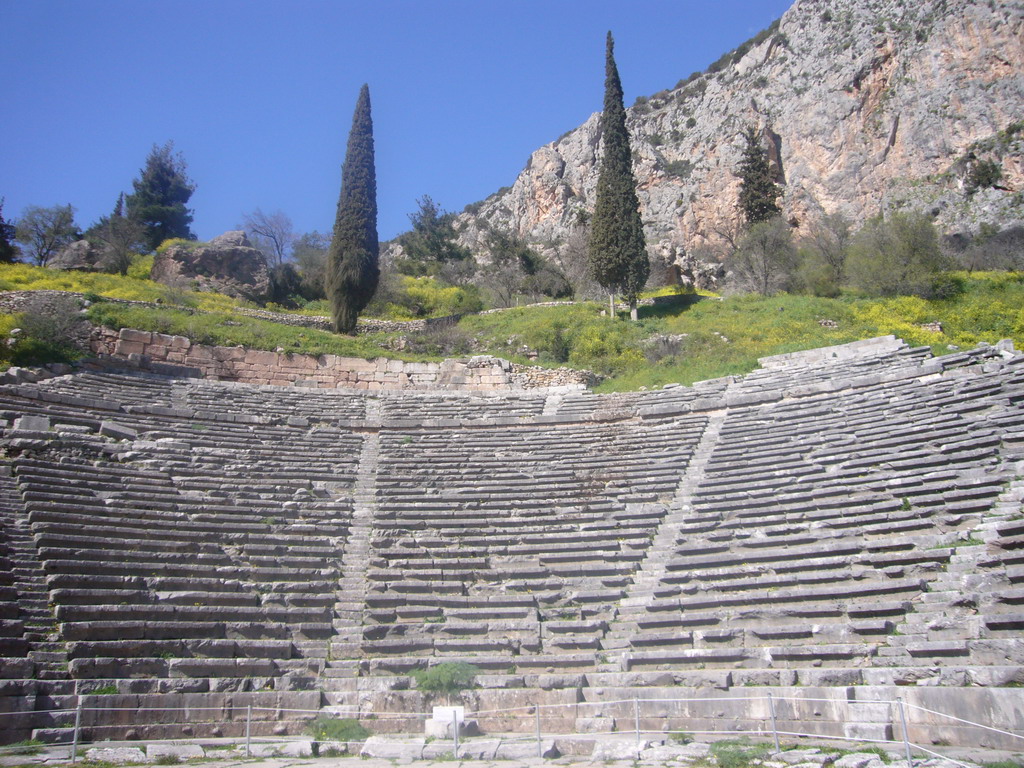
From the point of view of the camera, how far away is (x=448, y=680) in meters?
10.2

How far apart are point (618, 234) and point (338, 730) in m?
23.6

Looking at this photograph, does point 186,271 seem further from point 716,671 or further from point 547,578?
point 716,671

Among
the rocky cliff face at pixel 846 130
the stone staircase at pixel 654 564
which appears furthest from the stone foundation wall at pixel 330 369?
the rocky cliff face at pixel 846 130

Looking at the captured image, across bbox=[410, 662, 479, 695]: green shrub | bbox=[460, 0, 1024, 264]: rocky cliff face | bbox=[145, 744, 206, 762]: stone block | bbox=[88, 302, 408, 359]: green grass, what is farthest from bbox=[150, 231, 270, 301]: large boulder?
bbox=[145, 744, 206, 762]: stone block

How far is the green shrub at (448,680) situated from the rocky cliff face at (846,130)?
1448 inches

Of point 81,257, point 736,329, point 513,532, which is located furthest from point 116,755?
point 81,257

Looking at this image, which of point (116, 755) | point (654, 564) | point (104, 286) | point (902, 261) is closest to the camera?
point (116, 755)

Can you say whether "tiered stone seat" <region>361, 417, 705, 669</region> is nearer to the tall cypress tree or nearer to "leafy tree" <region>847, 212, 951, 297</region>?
the tall cypress tree

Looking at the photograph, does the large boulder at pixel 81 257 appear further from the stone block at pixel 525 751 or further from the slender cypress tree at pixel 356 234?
the stone block at pixel 525 751

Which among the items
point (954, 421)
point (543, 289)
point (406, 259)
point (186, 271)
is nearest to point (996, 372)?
point (954, 421)

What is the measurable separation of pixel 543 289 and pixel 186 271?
1729 centimetres

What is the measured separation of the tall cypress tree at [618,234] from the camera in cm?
2927

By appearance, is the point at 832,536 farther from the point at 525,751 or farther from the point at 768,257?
the point at 768,257

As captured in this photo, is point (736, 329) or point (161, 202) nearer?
point (736, 329)
